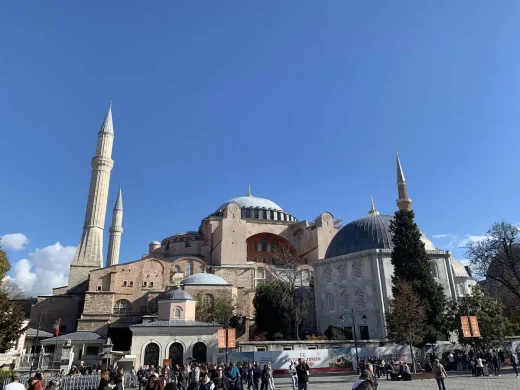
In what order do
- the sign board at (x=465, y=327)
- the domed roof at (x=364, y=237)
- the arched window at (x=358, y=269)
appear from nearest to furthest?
the sign board at (x=465, y=327) < the arched window at (x=358, y=269) < the domed roof at (x=364, y=237)

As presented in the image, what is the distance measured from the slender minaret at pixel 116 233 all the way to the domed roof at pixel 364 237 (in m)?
28.0

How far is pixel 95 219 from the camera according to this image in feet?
129

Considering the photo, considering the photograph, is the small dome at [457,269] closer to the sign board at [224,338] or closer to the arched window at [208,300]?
the arched window at [208,300]

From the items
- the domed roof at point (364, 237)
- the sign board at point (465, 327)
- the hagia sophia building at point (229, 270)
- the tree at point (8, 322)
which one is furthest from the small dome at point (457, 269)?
the tree at point (8, 322)

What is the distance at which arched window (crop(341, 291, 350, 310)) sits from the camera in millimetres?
28312

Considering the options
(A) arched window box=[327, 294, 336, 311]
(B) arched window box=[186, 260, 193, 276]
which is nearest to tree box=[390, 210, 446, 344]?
(A) arched window box=[327, 294, 336, 311]

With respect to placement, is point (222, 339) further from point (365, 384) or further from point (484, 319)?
point (484, 319)

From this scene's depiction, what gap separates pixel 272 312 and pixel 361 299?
6.32 m

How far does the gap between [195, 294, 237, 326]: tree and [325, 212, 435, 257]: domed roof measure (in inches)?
343

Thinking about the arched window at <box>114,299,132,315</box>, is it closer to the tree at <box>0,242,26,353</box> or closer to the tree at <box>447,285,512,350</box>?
the tree at <box>0,242,26,353</box>

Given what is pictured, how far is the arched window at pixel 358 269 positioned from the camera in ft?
92.5

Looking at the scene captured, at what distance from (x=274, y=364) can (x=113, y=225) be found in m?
37.9

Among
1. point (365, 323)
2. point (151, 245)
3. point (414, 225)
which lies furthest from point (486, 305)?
point (151, 245)

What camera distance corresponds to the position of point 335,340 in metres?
24.2
